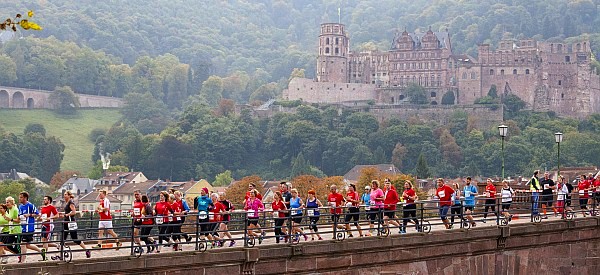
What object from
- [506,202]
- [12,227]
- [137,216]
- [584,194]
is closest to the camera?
[137,216]

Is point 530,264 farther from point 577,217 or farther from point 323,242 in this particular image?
point 323,242

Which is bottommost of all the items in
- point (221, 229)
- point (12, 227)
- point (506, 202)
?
point (221, 229)

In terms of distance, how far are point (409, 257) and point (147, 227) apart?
4517mm

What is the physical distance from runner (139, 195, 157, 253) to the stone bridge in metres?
0.87

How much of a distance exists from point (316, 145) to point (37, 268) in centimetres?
17353

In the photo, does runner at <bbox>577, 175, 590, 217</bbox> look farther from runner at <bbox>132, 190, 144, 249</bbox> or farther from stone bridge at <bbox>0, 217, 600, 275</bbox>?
runner at <bbox>132, 190, 144, 249</bbox>

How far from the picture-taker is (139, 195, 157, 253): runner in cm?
2006

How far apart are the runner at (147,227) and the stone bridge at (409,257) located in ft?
2.86

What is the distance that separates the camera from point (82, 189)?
169750 millimetres

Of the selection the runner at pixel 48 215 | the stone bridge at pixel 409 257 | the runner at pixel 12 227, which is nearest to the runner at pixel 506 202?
the stone bridge at pixel 409 257

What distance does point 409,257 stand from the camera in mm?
22516

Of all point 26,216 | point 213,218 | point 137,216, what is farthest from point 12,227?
point 213,218

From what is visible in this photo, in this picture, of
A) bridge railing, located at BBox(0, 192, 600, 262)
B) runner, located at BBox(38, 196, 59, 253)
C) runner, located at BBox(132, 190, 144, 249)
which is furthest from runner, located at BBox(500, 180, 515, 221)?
runner, located at BBox(38, 196, 59, 253)

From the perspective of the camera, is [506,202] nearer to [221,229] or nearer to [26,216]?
[221,229]
